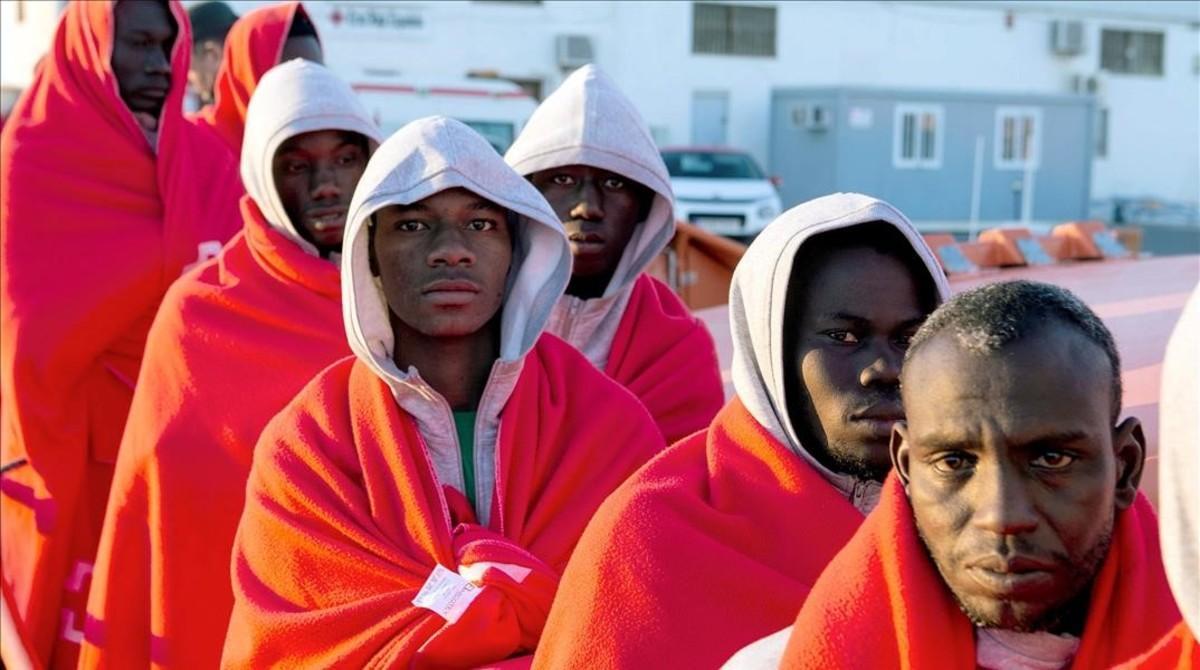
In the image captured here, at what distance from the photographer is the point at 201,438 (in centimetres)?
457

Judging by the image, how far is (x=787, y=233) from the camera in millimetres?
2914

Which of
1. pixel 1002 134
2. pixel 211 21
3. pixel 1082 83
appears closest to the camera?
pixel 211 21

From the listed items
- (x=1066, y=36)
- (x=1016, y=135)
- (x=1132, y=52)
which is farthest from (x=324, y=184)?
(x=1132, y=52)

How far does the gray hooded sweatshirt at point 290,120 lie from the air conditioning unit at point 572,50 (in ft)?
68.9

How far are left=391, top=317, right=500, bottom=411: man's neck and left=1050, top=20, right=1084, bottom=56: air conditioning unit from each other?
29.3 metres

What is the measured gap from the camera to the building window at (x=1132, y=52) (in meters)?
33.6

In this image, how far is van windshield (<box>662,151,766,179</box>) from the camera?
22.5 meters

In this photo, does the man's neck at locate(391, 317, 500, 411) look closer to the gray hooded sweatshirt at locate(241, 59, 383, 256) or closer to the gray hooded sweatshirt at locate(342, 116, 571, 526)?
the gray hooded sweatshirt at locate(342, 116, 571, 526)

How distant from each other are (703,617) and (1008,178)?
26354mm

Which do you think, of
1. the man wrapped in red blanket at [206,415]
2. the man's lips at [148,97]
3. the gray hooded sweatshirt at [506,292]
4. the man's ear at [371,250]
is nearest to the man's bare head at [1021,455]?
the gray hooded sweatshirt at [506,292]

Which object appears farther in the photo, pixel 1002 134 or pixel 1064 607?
pixel 1002 134

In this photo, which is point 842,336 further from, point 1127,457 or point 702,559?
point 1127,457

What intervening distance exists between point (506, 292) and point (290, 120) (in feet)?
4.45

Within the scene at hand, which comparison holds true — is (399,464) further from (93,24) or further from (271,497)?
(93,24)
